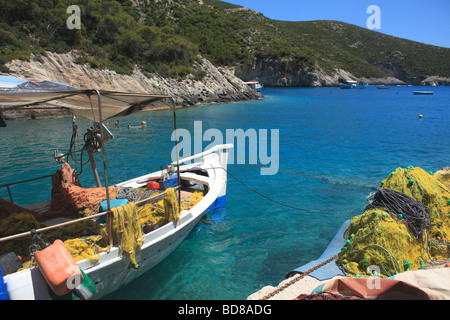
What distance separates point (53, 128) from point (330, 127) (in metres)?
25.9

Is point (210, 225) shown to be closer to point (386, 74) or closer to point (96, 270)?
point (96, 270)

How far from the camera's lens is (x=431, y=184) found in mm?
6367

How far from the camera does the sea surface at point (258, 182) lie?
6.48 meters

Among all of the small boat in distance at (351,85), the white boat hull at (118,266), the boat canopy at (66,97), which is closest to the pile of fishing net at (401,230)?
the white boat hull at (118,266)

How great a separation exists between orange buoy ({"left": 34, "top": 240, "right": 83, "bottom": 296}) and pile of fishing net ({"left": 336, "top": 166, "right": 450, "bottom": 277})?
4697mm

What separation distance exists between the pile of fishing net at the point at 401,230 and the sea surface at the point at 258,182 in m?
1.88

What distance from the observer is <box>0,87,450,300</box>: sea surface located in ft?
21.2

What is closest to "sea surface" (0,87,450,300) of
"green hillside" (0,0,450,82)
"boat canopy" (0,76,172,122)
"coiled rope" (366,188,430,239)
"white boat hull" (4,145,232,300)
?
"white boat hull" (4,145,232,300)

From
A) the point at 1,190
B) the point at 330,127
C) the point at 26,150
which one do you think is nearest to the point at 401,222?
the point at 1,190

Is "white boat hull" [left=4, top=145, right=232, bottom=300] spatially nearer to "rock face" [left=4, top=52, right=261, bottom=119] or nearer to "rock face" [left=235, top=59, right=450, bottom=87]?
"rock face" [left=4, top=52, right=261, bottom=119]

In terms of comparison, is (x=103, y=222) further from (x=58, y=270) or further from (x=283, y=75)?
(x=283, y=75)

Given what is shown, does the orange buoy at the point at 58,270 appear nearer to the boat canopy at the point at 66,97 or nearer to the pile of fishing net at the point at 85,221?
the pile of fishing net at the point at 85,221

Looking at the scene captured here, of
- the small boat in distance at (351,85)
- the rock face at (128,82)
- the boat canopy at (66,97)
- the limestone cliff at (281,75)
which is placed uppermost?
the limestone cliff at (281,75)

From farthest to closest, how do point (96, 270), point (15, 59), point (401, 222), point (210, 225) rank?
point (15, 59)
point (210, 225)
point (401, 222)
point (96, 270)
